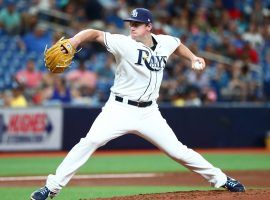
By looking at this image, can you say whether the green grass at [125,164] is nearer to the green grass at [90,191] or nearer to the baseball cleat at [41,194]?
the green grass at [90,191]

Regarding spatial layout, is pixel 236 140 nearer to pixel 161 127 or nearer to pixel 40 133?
pixel 40 133

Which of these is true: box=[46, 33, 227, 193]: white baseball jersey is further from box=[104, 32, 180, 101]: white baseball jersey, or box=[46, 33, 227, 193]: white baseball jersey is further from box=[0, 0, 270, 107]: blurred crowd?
box=[0, 0, 270, 107]: blurred crowd

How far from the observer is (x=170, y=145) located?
24.4ft

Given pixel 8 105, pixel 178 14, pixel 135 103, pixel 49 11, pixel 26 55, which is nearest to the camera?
pixel 135 103

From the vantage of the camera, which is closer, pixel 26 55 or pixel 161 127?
pixel 161 127

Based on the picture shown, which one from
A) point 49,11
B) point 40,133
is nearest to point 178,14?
point 49,11

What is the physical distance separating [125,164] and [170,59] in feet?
14.6

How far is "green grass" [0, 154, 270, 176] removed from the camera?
477 inches

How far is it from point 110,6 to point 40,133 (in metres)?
4.72

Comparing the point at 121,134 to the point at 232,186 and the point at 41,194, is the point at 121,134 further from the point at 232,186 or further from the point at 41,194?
the point at 232,186

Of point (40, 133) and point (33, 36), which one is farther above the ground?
point (33, 36)

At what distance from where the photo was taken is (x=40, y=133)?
1459 cm

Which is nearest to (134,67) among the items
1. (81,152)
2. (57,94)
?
(81,152)

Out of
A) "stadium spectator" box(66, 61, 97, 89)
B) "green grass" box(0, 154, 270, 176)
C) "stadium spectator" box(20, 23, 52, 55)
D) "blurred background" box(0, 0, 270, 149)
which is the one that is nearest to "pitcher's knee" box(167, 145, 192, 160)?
"green grass" box(0, 154, 270, 176)
